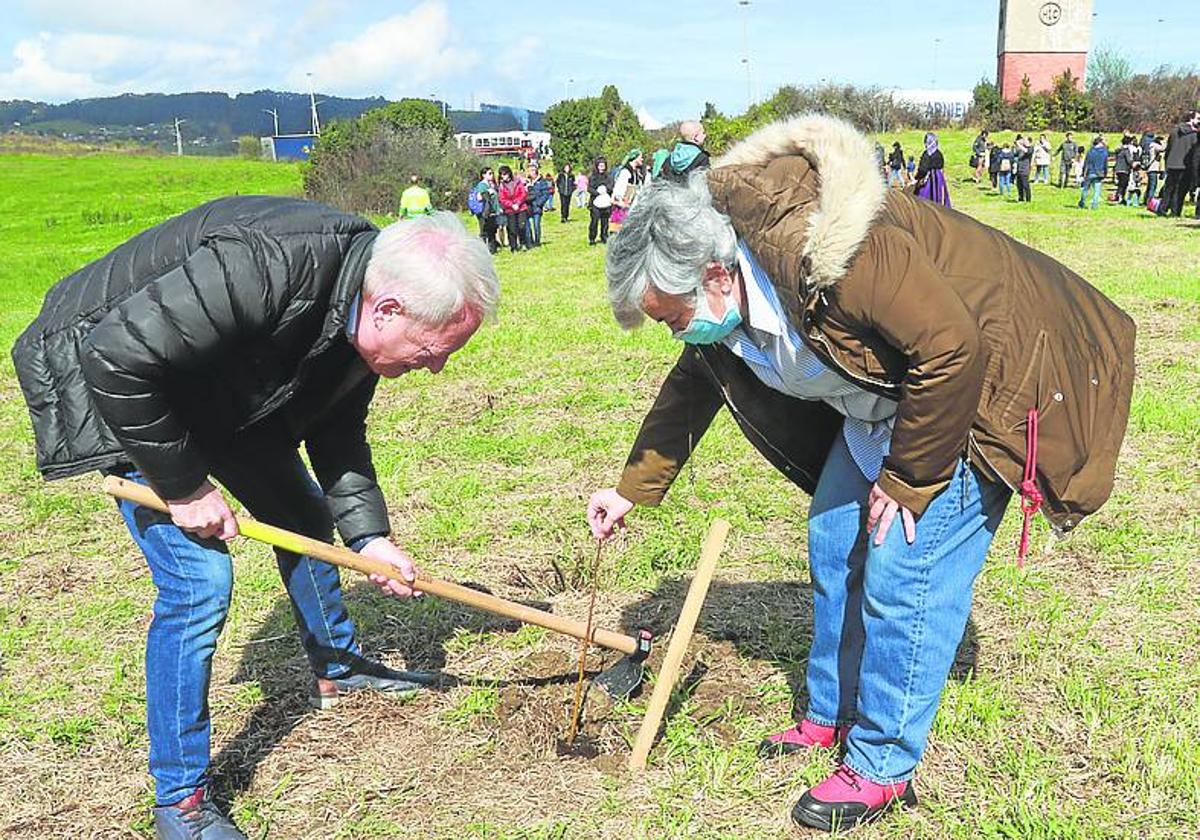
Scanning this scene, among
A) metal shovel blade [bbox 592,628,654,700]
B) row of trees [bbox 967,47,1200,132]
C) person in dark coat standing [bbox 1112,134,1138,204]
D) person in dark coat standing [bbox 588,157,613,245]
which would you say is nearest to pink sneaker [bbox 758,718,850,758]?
metal shovel blade [bbox 592,628,654,700]

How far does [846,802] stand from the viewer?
8.70 ft

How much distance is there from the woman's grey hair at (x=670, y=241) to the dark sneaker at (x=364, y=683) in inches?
70.2

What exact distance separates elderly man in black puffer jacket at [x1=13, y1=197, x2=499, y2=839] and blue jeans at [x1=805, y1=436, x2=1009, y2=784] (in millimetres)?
1139

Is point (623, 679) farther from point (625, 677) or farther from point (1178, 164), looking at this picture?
point (1178, 164)

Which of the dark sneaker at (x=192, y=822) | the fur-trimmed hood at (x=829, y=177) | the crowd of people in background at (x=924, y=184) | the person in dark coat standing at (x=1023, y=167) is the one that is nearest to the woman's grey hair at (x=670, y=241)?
the fur-trimmed hood at (x=829, y=177)

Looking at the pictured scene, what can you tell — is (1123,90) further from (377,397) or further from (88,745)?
(88,745)

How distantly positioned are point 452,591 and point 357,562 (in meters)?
0.29

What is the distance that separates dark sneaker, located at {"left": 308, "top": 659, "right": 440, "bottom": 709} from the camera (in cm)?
334

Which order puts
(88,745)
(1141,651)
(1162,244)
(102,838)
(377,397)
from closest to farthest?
(102,838) → (88,745) → (1141,651) → (377,397) → (1162,244)

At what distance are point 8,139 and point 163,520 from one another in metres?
84.7

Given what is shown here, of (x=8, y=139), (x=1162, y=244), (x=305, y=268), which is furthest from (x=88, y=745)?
(x=8, y=139)

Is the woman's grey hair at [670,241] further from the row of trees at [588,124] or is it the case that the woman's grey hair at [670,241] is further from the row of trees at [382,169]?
the row of trees at [588,124]

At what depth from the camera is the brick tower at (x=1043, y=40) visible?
54594mm

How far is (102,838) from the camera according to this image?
2752 millimetres
